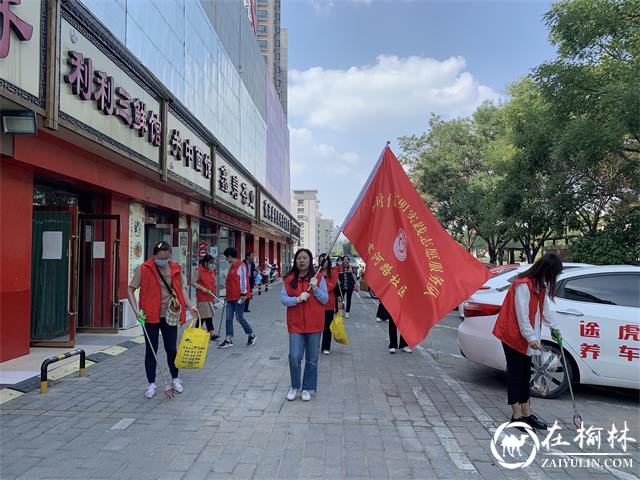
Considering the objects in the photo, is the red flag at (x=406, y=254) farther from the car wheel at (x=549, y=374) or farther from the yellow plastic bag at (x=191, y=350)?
the yellow plastic bag at (x=191, y=350)

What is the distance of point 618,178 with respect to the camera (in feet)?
44.9

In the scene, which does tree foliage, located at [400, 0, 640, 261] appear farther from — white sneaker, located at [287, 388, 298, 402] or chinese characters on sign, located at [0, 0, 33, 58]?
chinese characters on sign, located at [0, 0, 33, 58]

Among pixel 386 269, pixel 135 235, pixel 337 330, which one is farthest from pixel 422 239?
pixel 135 235

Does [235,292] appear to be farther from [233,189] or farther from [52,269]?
[233,189]

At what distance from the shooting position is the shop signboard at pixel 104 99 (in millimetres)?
6578

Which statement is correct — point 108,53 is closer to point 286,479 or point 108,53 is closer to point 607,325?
point 286,479

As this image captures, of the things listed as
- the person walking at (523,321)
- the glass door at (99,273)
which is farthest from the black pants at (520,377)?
the glass door at (99,273)

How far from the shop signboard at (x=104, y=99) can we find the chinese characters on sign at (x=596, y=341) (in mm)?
7106

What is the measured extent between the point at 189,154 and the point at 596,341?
33.4 feet

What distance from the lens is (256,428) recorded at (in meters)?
4.25

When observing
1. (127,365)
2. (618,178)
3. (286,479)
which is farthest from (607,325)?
(618,178)

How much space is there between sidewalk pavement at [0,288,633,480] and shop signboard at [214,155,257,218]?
9.72 meters

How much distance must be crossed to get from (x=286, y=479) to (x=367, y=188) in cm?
320

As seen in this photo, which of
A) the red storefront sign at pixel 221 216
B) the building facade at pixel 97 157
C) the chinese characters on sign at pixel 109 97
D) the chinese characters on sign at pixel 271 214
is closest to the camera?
the building facade at pixel 97 157
